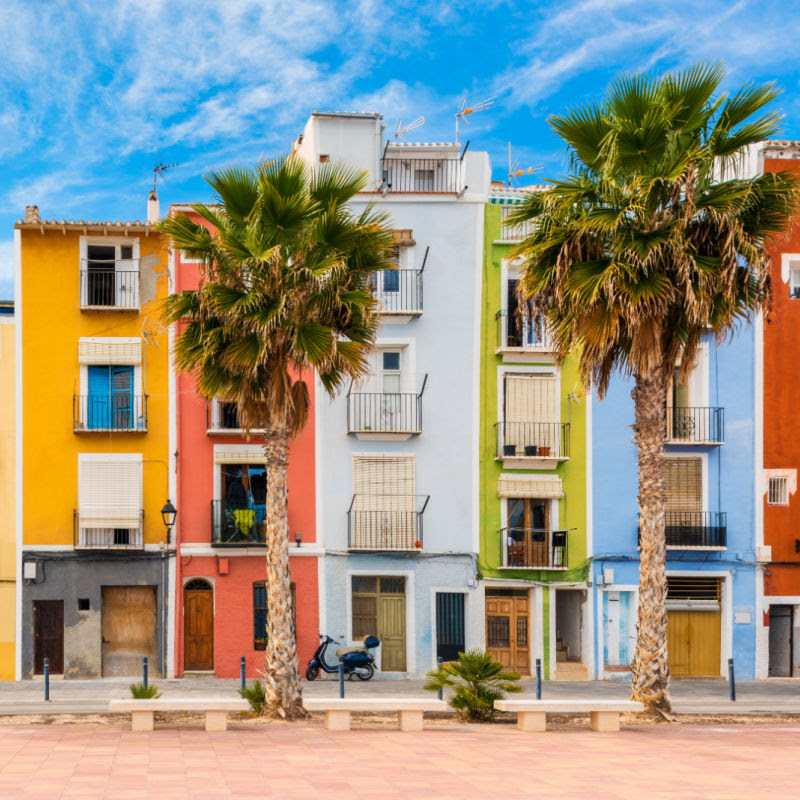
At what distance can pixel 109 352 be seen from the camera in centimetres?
2936

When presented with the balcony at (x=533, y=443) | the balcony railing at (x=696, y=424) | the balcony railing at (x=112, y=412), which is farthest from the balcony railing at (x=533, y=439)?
the balcony railing at (x=112, y=412)

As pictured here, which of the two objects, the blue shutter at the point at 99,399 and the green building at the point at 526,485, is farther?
the green building at the point at 526,485

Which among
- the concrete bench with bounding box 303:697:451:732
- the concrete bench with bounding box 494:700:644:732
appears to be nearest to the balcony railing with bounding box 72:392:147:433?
the concrete bench with bounding box 303:697:451:732

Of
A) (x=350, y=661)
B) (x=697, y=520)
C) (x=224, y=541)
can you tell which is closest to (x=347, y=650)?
(x=350, y=661)

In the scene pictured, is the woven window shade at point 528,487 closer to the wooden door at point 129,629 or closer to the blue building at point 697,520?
the blue building at point 697,520

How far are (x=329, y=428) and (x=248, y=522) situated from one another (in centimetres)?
319

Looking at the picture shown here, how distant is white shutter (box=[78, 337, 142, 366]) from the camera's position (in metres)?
29.3

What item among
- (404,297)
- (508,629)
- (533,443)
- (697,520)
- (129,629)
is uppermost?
(404,297)

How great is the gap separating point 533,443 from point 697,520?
4.88 metres

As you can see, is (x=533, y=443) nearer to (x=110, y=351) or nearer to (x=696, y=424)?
(x=696, y=424)

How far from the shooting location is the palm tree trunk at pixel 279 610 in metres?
18.5

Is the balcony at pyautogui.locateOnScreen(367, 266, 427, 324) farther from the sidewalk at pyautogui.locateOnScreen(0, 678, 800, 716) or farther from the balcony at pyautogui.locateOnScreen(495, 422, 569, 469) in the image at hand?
the sidewalk at pyautogui.locateOnScreen(0, 678, 800, 716)

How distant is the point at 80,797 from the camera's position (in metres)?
11.2

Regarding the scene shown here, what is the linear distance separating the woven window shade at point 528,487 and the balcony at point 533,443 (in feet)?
1.05
